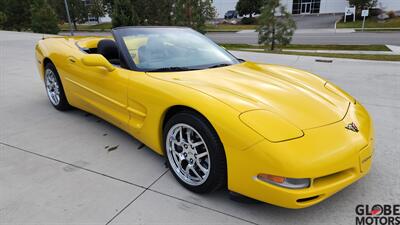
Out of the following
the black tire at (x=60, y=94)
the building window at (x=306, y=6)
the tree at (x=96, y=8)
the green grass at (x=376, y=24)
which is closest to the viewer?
the black tire at (x=60, y=94)

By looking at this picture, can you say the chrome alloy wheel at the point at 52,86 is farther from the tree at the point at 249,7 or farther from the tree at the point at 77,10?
the tree at the point at 249,7

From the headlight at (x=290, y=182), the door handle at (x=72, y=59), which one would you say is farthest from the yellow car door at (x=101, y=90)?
the headlight at (x=290, y=182)

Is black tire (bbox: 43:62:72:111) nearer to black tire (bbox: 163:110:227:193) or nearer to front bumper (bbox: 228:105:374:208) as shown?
black tire (bbox: 163:110:227:193)

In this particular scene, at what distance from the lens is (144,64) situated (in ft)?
9.48

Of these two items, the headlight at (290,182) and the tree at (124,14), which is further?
the tree at (124,14)

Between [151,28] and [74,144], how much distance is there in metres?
1.54

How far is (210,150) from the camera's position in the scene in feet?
6.90

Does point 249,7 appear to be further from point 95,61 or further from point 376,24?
point 95,61

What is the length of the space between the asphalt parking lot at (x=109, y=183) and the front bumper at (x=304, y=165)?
27 centimetres

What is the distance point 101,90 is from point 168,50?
804 millimetres

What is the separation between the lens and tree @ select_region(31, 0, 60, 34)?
18.9 meters

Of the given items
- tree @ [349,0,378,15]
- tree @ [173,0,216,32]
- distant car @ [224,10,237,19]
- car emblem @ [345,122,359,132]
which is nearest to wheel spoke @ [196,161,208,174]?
car emblem @ [345,122,359,132]

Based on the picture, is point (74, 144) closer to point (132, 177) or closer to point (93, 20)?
point (132, 177)

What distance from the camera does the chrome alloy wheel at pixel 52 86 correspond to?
13.5 ft
